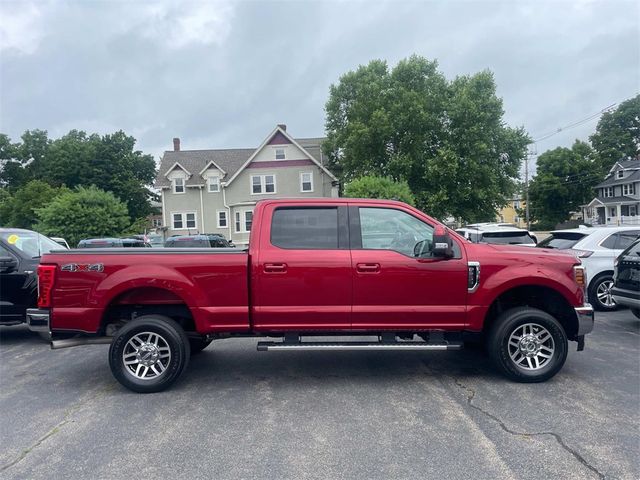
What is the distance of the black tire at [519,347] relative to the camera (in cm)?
536

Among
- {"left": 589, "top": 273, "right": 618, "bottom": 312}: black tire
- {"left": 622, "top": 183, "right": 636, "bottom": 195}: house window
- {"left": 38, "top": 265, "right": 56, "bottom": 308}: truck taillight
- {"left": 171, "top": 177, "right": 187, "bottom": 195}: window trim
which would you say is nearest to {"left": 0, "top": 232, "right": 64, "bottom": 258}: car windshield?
{"left": 38, "top": 265, "right": 56, "bottom": 308}: truck taillight

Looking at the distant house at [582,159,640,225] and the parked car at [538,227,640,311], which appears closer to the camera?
the parked car at [538,227,640,311]

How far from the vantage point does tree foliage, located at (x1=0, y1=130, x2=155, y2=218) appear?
61.3 metres

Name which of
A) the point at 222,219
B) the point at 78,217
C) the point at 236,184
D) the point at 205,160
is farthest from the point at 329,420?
the point at 205,160

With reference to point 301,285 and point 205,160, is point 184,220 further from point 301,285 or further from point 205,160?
point 301,285

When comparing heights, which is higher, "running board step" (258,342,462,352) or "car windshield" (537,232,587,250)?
"car windshield" (537,232,587,250)

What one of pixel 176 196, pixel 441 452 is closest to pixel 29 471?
pixel 441 452

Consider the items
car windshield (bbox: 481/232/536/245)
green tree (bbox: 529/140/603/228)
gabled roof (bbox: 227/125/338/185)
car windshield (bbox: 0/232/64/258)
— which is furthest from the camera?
green tree (bbox: 529/140/603/228)

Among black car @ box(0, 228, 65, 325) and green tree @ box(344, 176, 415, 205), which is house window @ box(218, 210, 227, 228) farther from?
black car @ box(0, 228, 65, 325)

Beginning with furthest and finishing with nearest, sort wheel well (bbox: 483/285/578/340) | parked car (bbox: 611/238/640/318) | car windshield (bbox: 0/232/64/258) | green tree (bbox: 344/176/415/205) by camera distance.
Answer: green tree (bbox: 344/176/415/205), car windshield (bbox: 0/232/64/258), parked car (bbox: 611/238/640/318), wheel well (bbox: 483/285/578/340)

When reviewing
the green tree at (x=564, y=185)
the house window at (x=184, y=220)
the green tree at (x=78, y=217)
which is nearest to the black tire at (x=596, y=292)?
the green tree at (x=78, y=217)

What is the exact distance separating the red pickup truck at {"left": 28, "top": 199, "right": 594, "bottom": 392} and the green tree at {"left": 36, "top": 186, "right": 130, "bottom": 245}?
68.8 ft

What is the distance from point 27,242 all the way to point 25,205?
1655 inches

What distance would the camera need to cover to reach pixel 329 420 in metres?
4.49
